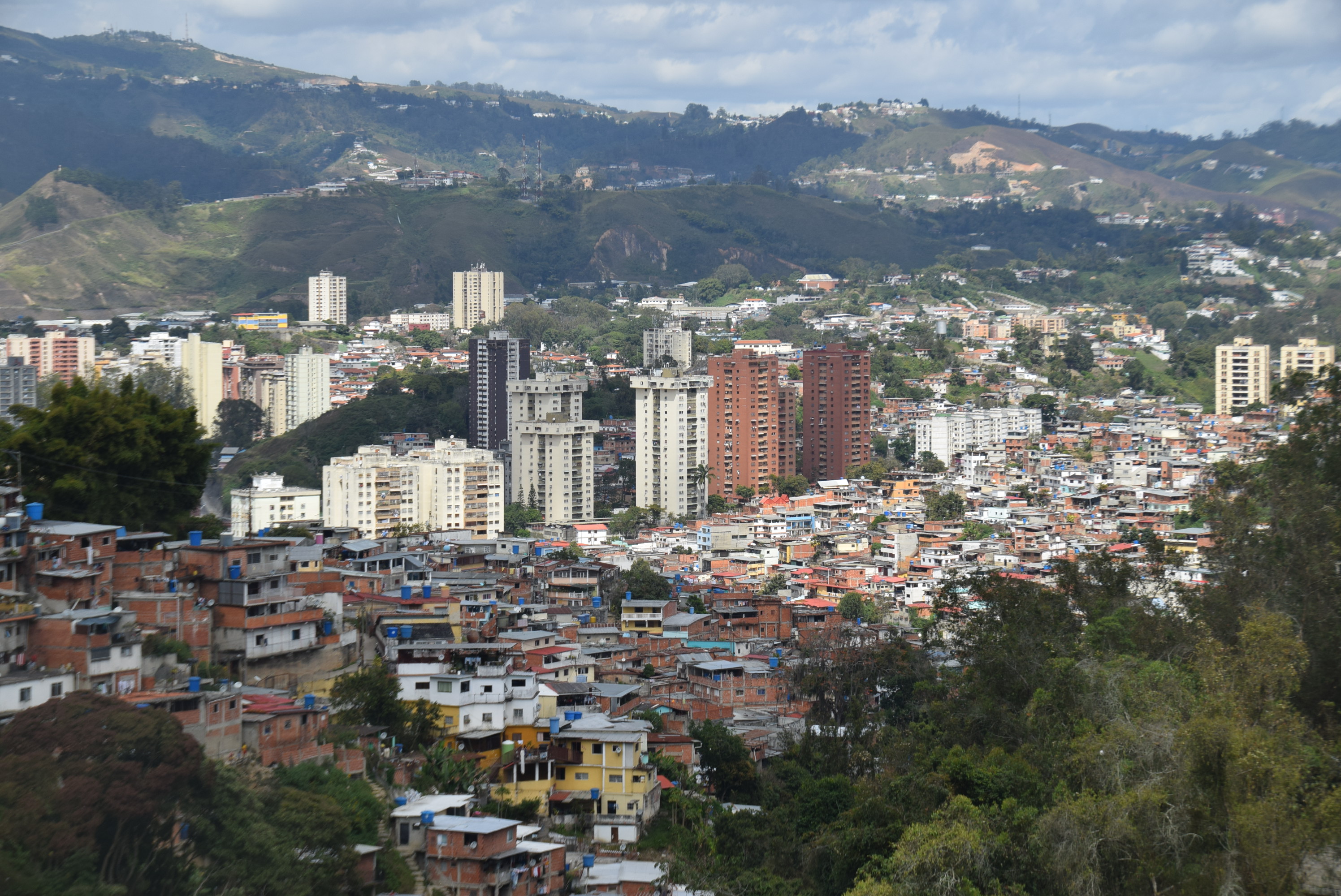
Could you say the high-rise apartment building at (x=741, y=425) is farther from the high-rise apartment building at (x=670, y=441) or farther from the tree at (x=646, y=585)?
the tree at (x=646, y=585)

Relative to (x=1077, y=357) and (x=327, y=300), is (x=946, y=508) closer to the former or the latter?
(x=1077, y=357)

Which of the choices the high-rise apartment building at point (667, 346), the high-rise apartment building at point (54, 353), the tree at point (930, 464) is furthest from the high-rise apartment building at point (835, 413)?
the high-rise apartment building at point (54, 353)

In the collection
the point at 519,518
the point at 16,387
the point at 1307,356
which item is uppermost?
the point at 1307,356

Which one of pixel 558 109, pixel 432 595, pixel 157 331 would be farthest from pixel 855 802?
pixel 558 109

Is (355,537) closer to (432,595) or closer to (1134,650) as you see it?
(432,595)

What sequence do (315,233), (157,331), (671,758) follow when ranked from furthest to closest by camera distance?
1. (315,233)
2. (157,331)
3. (671,758)

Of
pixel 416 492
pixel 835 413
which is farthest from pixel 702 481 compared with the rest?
pixel 416 492
